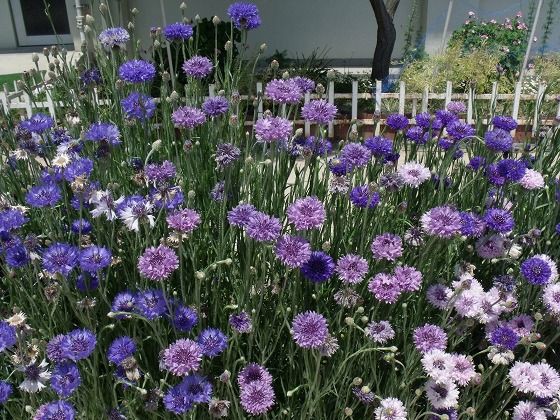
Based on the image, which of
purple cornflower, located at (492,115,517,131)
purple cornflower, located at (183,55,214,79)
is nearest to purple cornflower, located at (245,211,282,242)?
purple cornflower, located at (183,55,214,79)

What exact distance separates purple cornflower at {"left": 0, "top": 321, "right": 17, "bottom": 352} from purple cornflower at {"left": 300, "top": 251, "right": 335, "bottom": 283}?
0.79 m

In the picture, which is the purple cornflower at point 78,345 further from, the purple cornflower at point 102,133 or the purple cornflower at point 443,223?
the purple cornflower at point 443,223

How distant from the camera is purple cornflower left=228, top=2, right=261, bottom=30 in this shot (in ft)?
7.89

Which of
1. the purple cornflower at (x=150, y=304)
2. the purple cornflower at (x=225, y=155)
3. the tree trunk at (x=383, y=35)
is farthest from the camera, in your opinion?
the tree trunk at (x=383, y=35)

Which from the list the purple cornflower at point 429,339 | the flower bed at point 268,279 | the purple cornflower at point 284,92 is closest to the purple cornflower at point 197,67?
the flower bed at point 268,279

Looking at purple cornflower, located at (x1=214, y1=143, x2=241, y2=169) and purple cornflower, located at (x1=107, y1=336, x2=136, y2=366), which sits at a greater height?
purple cornflower, located at (x1=214, y1=143, x2=241, y2=169)

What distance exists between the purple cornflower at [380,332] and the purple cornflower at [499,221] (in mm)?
528

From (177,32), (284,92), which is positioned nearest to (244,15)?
(177,32)

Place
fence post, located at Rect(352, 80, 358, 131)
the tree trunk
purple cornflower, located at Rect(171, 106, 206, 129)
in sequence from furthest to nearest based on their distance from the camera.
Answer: the tree trunk → fence post, located at Rect(352, 80, 358, 131) → purple cornflower, located at Rect(171, 106, 206, 129)

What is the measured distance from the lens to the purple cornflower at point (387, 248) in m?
1.64

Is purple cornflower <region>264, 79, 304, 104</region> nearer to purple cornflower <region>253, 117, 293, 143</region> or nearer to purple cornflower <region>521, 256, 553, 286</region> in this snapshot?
purple cornflower <region>253, 117, 293, 143</region>

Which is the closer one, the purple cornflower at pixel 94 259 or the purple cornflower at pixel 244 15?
the purple cornflower at pixel 94 259

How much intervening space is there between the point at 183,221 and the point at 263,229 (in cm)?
22

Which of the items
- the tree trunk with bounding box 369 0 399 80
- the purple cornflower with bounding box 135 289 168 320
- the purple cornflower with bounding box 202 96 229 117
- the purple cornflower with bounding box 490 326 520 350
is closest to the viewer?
the purple cornflower with bounding box 135 289 168 320
